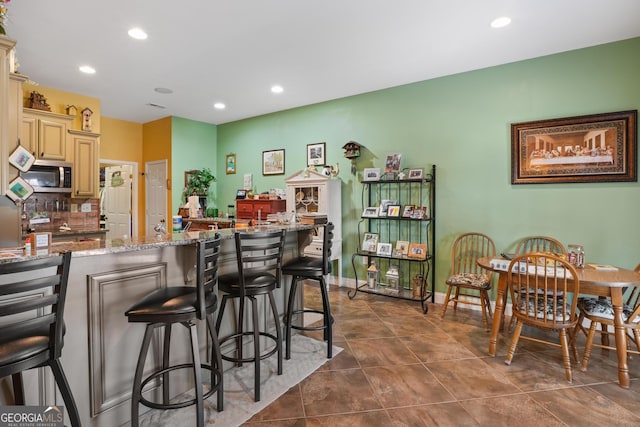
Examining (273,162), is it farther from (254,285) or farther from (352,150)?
(254,285)

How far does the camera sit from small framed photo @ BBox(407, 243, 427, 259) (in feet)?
13.2

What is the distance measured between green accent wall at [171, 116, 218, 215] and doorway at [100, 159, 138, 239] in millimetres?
1055

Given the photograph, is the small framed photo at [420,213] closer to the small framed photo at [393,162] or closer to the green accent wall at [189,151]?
the small framed photo at [393,162]

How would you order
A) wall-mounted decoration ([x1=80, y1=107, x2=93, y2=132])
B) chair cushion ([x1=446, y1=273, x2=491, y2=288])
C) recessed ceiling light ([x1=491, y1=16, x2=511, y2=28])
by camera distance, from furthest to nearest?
wall-mounted decoration ([x1=80, y1=107, x2=93, y2=132])
chair cushion ([x1=446, y1=273, x2=491, y2=288])
recessed ceiling light ([x1=491, y1=16, x2=511, y2=28])

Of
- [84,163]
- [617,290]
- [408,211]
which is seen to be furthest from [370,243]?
[84,163]

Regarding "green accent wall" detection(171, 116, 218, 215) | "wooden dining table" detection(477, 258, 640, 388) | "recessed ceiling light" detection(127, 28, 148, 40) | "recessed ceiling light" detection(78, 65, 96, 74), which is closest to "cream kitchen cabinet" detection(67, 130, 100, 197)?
"recessed ceiling light" detection(78, 65, 96, 74)

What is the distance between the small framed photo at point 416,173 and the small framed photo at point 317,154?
148cm

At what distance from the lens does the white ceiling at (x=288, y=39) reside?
2691 mm

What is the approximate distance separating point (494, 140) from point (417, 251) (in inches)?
62.3

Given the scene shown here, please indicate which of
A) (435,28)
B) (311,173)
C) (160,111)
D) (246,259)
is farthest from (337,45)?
(160,111)

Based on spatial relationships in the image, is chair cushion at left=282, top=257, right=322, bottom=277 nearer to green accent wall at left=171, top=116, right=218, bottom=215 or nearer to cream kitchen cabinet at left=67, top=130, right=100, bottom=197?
cream kitchen cabinet at left=67, top=130, right=100, bottom=197

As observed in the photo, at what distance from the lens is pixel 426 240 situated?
13.9 feet

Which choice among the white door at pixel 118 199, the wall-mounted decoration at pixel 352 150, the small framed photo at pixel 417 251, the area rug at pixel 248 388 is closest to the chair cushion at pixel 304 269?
the area rug at pixel 248 388

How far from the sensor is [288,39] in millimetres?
3205
